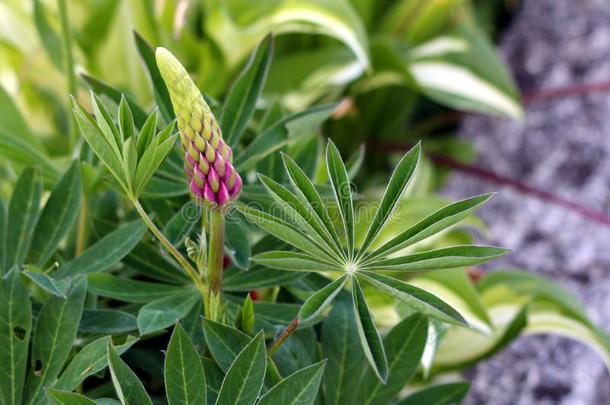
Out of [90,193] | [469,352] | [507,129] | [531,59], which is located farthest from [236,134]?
[531,59]

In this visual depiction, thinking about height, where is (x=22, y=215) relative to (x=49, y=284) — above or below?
above

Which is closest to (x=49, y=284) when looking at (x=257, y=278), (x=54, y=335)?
(x=54, y=335)

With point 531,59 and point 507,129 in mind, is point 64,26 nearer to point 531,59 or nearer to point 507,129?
point 507,129

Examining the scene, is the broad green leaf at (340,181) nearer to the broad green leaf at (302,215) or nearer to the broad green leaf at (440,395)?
the broad green leaf at (302,215)

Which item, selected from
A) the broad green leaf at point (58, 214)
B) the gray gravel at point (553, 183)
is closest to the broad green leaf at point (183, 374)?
the broad green leaf at point (58, 214)

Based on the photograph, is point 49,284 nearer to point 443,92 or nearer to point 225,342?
point 225,342
